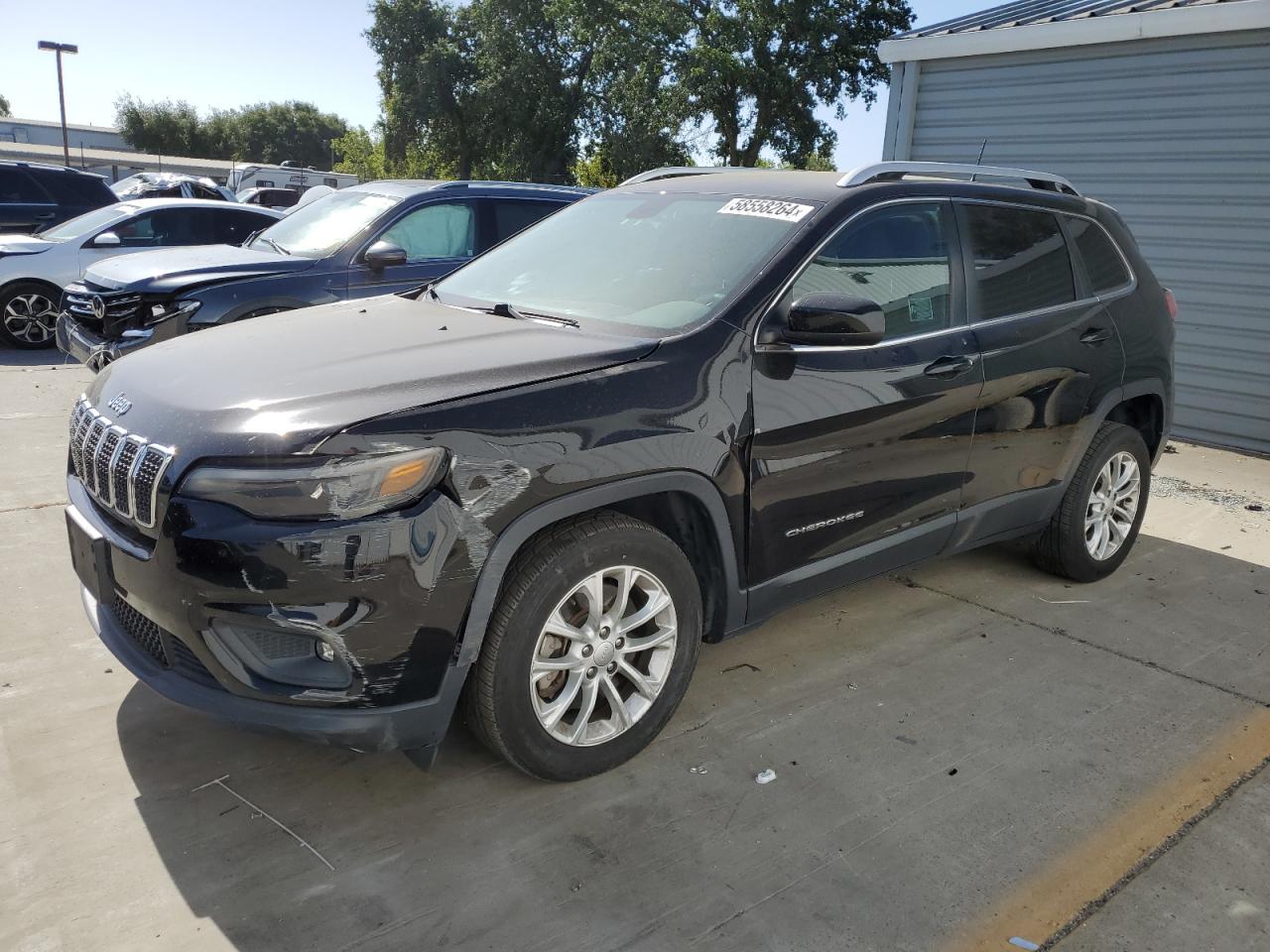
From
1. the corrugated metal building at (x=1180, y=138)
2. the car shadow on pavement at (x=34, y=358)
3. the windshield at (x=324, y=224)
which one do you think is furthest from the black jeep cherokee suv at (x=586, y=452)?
the car shadow on pavement at (x=34, y=358)

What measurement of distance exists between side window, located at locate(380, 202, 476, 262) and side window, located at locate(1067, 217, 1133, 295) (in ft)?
14.8

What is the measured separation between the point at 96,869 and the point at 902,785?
7.43 feet

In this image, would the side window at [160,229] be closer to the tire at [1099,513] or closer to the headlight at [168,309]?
the headlight at [168,309]

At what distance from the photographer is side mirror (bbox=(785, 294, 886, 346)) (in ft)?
10.6

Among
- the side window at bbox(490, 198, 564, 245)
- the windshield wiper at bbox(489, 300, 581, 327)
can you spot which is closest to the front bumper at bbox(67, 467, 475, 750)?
the windshield wiper at bbox(489, 300, 581, 327)

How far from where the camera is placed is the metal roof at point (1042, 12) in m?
8.45

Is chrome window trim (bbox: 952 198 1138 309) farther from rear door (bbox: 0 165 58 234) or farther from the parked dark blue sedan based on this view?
rear door (bbox: 0 165 58 234)

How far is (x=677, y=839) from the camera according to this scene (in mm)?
2834

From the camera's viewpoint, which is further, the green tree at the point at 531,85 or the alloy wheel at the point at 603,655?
the green tree at the point at 531,85

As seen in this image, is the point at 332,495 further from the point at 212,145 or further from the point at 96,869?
the point at 212,145

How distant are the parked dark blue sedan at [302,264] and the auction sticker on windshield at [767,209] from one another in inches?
126

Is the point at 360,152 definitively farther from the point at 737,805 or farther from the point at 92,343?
the point at 737,805

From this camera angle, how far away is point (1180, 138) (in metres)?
8.45

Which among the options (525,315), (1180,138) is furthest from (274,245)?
(1180,138)
